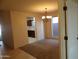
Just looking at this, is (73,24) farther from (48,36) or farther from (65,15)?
(48,36)

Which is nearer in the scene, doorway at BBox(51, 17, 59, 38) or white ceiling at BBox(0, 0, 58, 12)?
white ceiling at BBox(0, 0, 58, 12)

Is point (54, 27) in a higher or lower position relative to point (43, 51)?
higher

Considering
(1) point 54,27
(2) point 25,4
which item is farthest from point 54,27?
(2) point 25,4

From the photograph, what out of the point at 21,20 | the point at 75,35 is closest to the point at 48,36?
the point at 21,20

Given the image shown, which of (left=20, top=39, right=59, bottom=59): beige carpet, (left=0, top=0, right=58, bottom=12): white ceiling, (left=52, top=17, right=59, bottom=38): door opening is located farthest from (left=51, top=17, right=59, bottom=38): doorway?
(left=0, top=0, right=58, bottom=12): white ceiling

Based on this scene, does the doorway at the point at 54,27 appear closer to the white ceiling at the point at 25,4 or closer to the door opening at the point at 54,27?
→ the door opening at the point at 54,27

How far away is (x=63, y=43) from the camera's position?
2.75m

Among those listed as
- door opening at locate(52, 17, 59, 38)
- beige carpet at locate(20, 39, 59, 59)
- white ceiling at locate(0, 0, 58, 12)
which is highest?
white ceiling at locate(0, 0, 58, 12)

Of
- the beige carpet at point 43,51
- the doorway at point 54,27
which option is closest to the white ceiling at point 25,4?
the beige carpet at point 43,51

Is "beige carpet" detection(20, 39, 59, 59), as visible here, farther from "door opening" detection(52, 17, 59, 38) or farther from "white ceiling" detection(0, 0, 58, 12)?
"door opening" detection(52, 17, 59, 38)

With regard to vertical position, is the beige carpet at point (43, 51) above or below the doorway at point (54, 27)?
below

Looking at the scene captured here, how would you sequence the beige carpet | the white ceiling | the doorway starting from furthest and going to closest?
1. the doorway
2. the beige carpet
3. the white ceiling

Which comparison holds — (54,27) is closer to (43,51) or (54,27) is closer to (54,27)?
(54,27)

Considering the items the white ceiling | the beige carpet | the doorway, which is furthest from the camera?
the doorway
